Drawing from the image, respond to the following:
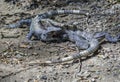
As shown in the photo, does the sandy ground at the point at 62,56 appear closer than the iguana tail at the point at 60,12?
Yes

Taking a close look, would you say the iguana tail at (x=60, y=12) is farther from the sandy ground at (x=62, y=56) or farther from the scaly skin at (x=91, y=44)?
the scaly skin at (x=91, y=44)

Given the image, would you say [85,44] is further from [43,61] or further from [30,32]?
[30,32]

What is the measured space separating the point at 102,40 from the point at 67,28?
835 millimetres

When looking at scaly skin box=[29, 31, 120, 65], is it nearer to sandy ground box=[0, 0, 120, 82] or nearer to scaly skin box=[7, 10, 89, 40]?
sandy ground box=[0, 0, 120, 82]

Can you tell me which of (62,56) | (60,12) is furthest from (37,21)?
(62,56)

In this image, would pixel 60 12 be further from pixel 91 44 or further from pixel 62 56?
pixel 62 56

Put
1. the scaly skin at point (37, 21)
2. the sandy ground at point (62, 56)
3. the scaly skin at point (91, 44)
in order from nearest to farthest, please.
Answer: the sandy ground at point (62, 56)
the scaly skin at point (91, 44)
the scaly skin at point (37, 21)

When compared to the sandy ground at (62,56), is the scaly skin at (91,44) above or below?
above

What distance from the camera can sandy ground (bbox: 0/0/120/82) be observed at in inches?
223

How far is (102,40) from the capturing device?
669cm

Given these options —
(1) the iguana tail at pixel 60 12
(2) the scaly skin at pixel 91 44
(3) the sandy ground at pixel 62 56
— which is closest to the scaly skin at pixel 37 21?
(1) the iguana tail at pixel 60 12

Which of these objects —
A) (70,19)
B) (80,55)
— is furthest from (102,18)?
(80,55)

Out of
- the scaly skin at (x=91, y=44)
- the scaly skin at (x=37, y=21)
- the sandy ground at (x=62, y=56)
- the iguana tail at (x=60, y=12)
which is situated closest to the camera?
the sandy ground at (x=62, y=56)

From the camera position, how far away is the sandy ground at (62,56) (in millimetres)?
5656
